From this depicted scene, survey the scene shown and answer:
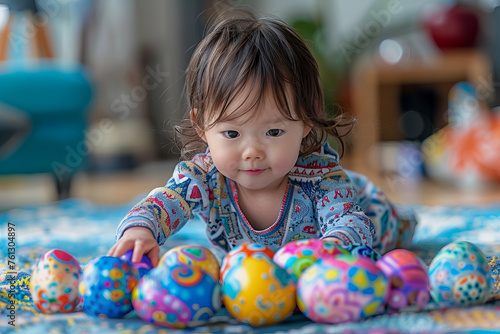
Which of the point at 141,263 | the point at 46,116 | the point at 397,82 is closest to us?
the point at 141,263

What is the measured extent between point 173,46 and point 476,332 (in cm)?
389

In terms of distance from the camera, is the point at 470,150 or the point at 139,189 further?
the point at 139,189

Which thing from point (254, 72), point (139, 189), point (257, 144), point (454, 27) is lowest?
point (139, 189)

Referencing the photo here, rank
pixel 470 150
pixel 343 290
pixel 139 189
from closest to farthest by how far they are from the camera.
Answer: pixel 343 290 < pixel 470 150 < pixel 139 189

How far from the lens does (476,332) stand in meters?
0.68

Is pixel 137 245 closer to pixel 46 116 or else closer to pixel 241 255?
pixel 241 255

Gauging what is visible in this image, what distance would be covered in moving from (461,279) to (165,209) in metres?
0.44

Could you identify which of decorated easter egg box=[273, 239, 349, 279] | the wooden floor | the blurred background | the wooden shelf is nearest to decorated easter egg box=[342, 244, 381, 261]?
decorated easter egg box=[273, 239, 349, 279]

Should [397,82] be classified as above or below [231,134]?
above

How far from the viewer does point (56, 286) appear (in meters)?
0.80

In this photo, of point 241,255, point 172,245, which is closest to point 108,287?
point 241,255

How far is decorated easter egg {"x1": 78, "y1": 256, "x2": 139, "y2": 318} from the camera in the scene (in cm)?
76

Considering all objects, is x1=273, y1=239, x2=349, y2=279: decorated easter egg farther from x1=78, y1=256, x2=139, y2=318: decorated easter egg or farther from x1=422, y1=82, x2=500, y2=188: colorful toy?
x1=422, y1=82, x2=500, y2=188: colorful toy

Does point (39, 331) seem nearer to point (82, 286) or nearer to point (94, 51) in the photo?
point (82, 286)
